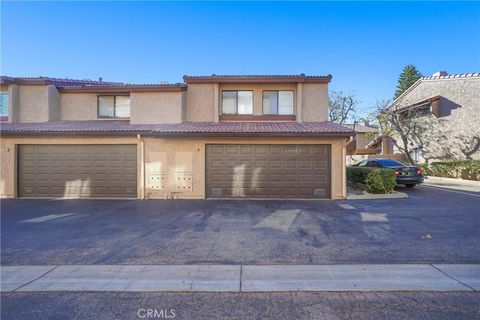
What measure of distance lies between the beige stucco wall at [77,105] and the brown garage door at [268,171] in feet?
25.8

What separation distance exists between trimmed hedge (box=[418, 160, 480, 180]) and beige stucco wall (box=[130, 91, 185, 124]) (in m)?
20.7

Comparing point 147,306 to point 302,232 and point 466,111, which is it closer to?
point 302,232

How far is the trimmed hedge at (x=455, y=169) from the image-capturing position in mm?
17484

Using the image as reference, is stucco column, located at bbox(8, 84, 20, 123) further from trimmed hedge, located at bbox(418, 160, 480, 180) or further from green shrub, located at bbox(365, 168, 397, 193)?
trimmed hedge, located at bbox(418, 160, 480, 180)

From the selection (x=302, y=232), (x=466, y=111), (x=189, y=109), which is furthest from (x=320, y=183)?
(x=466, y=111)

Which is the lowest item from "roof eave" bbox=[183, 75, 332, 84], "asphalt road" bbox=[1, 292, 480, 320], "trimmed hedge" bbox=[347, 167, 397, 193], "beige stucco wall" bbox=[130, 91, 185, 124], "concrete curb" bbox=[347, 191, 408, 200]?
"asphalt road" bbox=[1, 292, 480, 320]

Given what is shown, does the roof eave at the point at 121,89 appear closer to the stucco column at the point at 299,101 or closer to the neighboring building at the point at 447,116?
the stucco column at the point at 299,101

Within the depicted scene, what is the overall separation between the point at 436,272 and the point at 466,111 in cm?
2306

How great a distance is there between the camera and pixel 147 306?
10.8ft

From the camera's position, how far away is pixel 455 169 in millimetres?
Result: 18797

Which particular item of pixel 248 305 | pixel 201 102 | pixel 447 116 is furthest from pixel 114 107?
pixel 447 116

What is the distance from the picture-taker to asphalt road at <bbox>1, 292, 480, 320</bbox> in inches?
121

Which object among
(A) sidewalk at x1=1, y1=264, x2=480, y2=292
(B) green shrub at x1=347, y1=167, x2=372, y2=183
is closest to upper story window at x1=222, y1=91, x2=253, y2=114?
(B) green shrub at x1=347, y1=167, x2=372, y2=183

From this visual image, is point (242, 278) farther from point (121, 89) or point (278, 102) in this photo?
point (121, 89)
